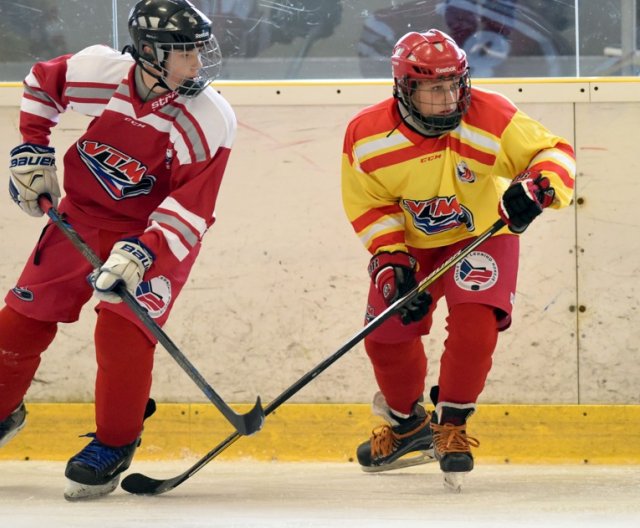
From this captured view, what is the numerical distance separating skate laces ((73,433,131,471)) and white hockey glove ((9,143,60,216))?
0.61 metres

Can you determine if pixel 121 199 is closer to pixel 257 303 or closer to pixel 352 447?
pixel 257 303

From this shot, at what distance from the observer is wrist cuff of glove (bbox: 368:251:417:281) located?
314 centimetres

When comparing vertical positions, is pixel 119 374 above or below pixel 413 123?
below

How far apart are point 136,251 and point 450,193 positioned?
31.9 inches

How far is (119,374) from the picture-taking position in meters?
3.01

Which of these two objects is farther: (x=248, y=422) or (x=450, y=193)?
(x=450, y=193)

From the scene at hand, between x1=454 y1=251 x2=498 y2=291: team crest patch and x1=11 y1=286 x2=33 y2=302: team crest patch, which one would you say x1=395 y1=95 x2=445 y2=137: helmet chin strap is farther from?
x1=11 y1=286 x2=33 y2=302: team crest patch

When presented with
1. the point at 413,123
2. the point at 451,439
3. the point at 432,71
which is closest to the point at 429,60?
the point at 432,71

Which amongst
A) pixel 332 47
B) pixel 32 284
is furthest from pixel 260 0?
pixel 32 284

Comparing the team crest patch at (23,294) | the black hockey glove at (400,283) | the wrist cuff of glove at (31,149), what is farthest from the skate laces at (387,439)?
the wrist cuff of glove at (31,149)

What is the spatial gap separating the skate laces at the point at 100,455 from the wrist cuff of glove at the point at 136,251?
0.49m

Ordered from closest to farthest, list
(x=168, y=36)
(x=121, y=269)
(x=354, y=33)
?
(x=121, y=269) → (x=168, y=36) → (x=354, y=33)

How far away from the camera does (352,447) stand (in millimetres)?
4008

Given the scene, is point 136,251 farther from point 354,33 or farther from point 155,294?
point 354,33
